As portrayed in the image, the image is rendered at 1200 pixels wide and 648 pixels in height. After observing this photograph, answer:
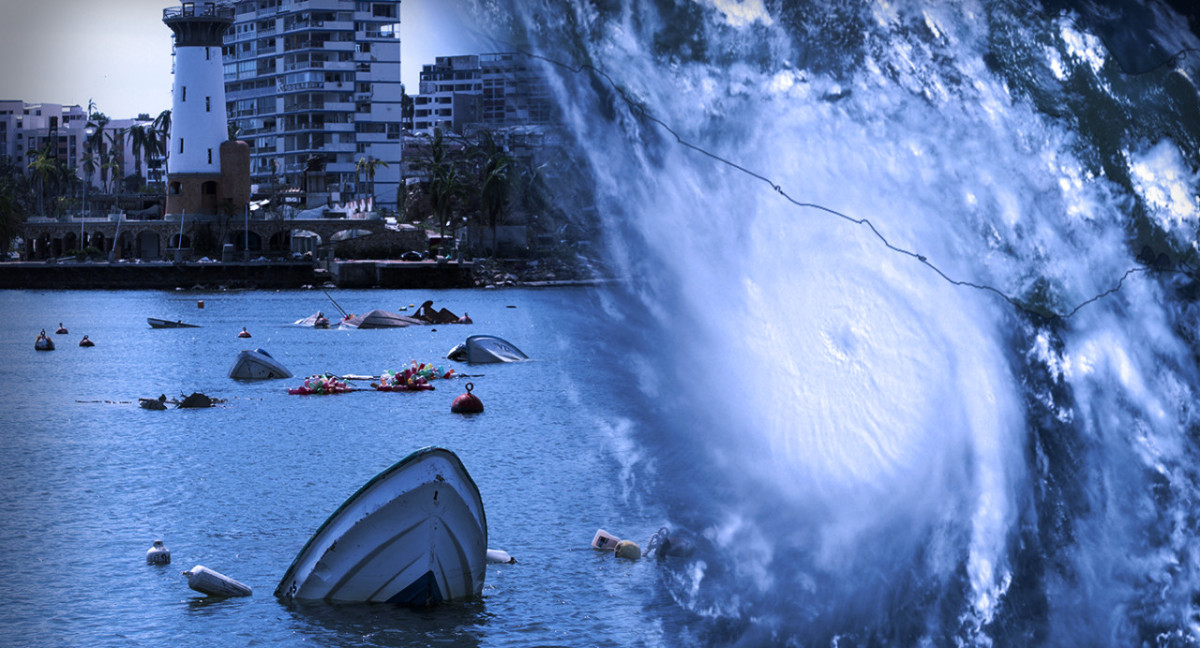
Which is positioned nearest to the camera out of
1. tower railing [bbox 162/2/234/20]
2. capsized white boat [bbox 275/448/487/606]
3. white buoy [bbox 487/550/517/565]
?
capsized white boat [bbox 275/448/487/606]

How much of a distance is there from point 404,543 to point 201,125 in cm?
12611

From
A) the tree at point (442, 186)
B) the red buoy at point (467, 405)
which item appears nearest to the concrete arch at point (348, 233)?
the tree at point (442, 186)

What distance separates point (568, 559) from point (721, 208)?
439 inches

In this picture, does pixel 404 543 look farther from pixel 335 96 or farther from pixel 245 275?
pixel 335 96

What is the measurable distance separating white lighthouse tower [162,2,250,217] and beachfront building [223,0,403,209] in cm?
4573

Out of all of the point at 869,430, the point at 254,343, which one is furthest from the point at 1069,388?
the point at 254,343

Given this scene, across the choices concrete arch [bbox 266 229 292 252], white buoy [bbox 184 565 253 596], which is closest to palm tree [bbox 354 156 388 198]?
concrete arch [bbox 266 229 292 252]

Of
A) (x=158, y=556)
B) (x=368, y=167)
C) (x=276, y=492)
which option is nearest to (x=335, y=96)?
(x=368, y=167)

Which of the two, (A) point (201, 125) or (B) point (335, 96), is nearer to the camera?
(A) point (201, 125)

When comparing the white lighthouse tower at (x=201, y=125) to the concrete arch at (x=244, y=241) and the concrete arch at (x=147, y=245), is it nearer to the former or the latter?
the concrete arch at (x=244, y=241)

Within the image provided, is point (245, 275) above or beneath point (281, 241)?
beneath

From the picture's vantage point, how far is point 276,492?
32031 mm

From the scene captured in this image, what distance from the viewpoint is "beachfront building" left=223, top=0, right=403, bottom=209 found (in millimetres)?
190875

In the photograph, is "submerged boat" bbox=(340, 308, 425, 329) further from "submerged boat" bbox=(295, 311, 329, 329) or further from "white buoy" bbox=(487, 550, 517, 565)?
"white buoy" bbox=(487, 550, 517, 565)
